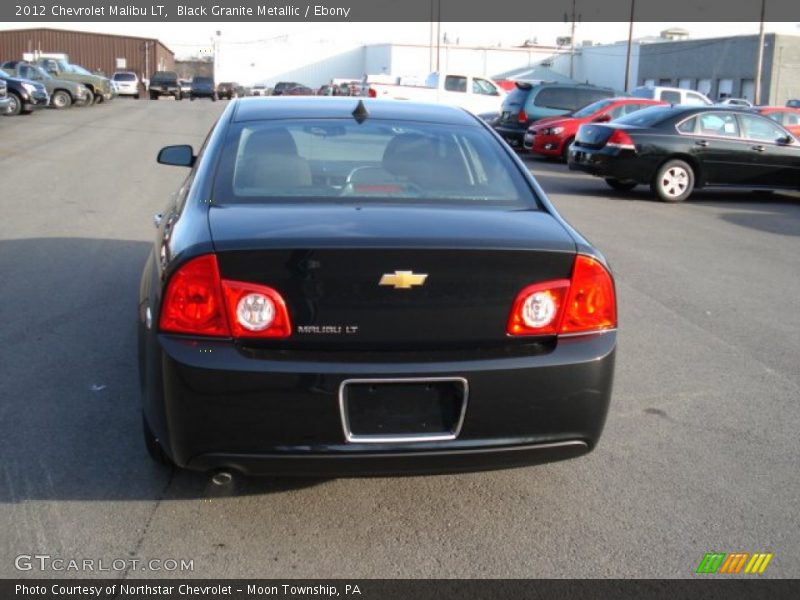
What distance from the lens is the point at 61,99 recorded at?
34.5 metres

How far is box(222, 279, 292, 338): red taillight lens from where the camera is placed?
3244 millimetres

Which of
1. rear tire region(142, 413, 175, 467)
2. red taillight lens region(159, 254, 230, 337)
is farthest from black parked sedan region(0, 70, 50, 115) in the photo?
red taillight lens region(159, 254, 230, 337)

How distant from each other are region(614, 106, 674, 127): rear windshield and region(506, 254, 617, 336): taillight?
11469 mm

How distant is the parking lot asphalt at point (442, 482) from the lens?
3.41 meters

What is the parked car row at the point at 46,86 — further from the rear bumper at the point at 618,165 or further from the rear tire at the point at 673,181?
the rear tire at the point at 673,181

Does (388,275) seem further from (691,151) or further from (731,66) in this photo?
(731,66)

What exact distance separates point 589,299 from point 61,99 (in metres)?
34.6

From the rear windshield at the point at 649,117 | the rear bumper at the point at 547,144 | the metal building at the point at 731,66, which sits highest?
the metal building at the point at 731,66

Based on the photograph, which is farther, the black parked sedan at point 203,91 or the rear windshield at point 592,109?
the black parked sedan at point 203,91

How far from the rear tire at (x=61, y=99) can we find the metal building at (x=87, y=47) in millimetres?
38433
